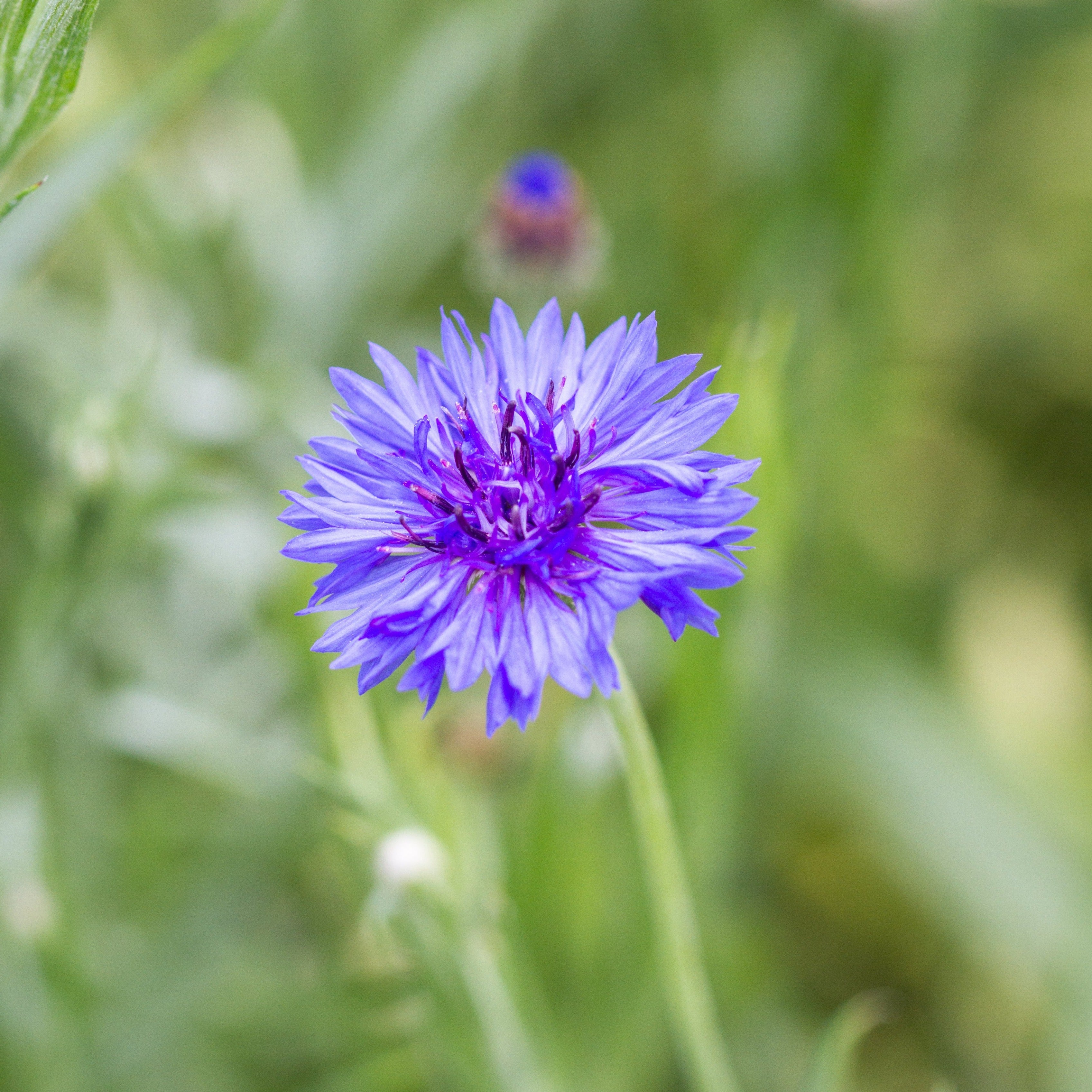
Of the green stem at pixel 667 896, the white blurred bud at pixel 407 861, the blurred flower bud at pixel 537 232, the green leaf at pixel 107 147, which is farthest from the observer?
→ the blurred flower bud at pixel 537 232

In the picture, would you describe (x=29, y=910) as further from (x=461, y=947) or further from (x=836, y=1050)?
(x=836, y=1050)

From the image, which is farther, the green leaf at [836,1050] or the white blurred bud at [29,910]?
the white blurred bud at [29,910]

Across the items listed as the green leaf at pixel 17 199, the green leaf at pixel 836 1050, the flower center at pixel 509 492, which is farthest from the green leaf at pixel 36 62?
the green leaf at pixel 836 1050

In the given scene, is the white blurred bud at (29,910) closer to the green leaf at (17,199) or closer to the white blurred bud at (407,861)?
the white blurred bud at (407,861)

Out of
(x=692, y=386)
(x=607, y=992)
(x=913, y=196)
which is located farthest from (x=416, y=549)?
(x=913, y=196)

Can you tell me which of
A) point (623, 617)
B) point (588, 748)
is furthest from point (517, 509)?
point (623, 617)

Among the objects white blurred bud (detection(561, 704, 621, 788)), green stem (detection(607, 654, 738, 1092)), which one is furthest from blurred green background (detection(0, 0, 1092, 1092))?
green stem (detection(607, 654, 738, 1092))
